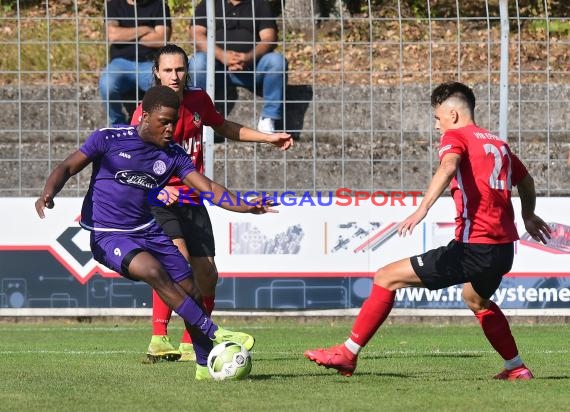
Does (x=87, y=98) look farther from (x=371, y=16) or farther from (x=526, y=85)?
(x=526, y=85)

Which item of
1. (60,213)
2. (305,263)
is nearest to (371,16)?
(305,263)

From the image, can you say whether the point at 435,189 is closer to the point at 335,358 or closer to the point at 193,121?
the point at 335,358

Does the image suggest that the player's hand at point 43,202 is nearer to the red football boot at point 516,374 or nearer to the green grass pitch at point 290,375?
the green grass pitch at point 290,375

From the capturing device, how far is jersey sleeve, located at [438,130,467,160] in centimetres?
802

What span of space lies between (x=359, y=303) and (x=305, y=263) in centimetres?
72

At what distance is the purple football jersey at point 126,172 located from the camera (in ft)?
27.9

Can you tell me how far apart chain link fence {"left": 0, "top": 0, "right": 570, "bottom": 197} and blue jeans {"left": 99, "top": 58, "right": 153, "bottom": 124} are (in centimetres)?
21

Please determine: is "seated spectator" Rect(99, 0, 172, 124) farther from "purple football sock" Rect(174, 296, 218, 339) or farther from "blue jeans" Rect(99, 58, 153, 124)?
"purple football sock" Rect(174, 296, 218, 339)

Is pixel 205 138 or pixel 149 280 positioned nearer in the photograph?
pixel 149 280

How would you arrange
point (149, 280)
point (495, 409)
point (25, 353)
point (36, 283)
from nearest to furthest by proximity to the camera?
point (495, 409), point (149, 280), point (25, 353), point (36, 283)

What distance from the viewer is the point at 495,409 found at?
6.73 meters

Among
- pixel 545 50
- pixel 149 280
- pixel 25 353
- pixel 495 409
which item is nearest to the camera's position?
pixel 495 409

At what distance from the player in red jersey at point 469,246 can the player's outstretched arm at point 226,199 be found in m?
0.97

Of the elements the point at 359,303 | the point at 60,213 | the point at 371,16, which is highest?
the point at 371,16
